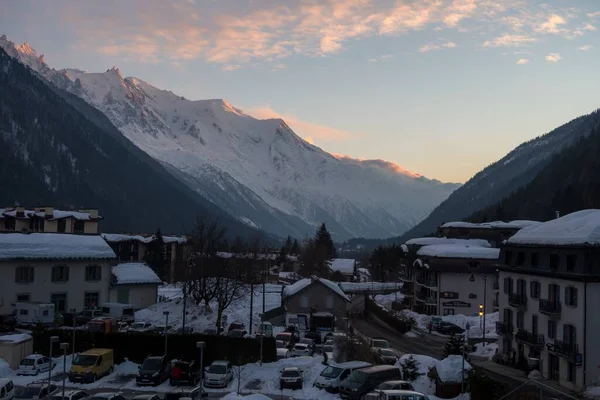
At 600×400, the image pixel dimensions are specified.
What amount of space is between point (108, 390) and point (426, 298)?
50816 mm

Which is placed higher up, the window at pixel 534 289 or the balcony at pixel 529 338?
the window at pixel 534 289

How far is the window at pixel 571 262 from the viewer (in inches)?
1471

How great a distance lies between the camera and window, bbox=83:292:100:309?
5897 centimetres

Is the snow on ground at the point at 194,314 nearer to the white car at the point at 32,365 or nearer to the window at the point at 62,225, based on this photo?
the white car at the point at 32,365

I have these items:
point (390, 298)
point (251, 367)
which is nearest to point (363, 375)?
point (251, 367)

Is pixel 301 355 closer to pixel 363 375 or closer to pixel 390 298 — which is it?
pixel 363 375

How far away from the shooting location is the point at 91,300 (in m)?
59.4

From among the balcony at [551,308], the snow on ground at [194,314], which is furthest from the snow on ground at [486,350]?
the snow on ground at [194,314]

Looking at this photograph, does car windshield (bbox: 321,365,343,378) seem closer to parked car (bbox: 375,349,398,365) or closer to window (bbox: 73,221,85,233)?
parked car (bbox: 375,349,398,365)

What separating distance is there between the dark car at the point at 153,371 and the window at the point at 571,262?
23907 mm

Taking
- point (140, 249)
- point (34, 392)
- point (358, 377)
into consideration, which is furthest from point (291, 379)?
point (140, 249)

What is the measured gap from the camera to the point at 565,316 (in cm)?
3772

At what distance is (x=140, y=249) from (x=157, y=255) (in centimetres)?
578

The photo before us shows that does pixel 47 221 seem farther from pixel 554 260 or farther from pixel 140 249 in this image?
pixel 554 260
